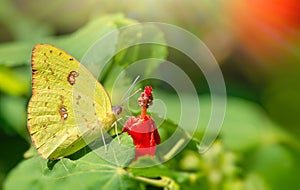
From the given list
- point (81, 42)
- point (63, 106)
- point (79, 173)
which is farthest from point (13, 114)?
point (63, 106)

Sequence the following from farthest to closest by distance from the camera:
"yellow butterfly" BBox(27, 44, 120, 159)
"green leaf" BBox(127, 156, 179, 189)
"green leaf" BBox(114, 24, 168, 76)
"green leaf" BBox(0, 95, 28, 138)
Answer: "green leaf" BBox(0, 95, 28, 138) → "green leaf" BBox(114, 24, 168, 76) → "green leaf" BBox(127, 156, 179, 189) → "yellow butterfly" BBox(27, 44, 120, 159)

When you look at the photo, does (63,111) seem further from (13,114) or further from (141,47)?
(13,114)

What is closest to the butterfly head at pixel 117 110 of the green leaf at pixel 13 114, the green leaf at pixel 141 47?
the green leaf at pixel 141 47

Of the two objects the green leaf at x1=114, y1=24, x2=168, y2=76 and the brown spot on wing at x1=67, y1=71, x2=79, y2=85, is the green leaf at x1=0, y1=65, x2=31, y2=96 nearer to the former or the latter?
the green leaf at x1=114, y1=24, x2=168, y2=76

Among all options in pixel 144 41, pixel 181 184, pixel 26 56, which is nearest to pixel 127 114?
pixel 181 184

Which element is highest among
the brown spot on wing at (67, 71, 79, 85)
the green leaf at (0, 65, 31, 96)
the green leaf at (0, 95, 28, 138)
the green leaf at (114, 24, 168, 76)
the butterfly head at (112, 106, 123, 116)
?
the green leaf at (114, 24, 168, 76)

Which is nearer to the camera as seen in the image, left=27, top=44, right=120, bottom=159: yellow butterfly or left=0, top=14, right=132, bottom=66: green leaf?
left=27, top=44, right=120, bottom=159: yellow butterfly

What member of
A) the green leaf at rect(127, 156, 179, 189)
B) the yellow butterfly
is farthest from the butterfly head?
the green leaf at rect(127, 156, 179, 189)
